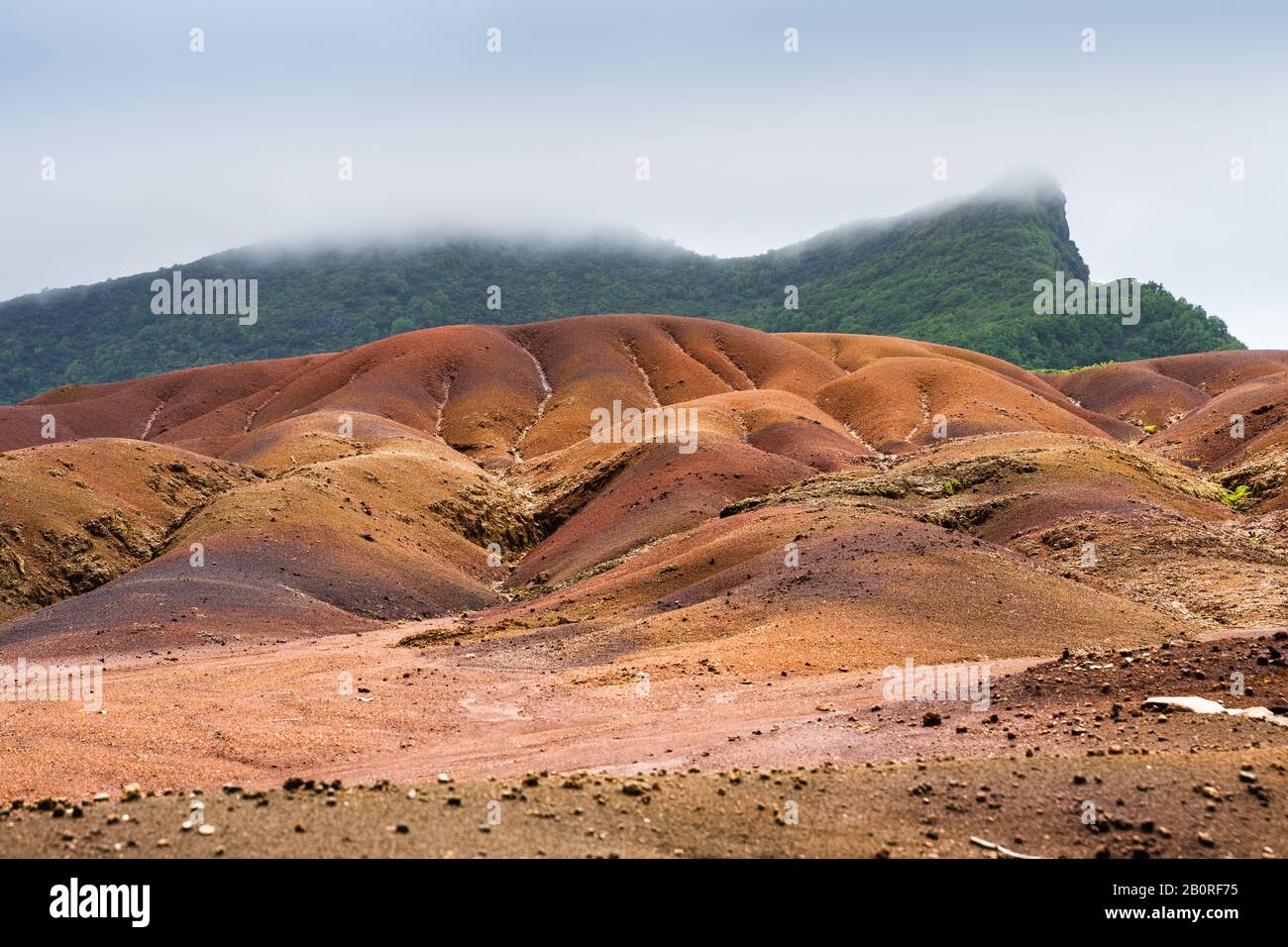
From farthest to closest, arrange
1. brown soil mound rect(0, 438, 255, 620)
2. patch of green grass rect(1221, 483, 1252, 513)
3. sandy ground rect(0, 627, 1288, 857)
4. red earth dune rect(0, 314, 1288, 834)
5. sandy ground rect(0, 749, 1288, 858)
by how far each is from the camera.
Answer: patch of green grass rect(1221, 483, 1252, 513)
brown soil mound rect(0, 438, 255, 620)
red earth dune rect(0, 314, 1288, 834)
sandy ground rect(0, 627, 1288, 857)
sandy ground rect(0, 749, 1288, 858)

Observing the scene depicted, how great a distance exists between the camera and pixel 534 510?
52.9 metres

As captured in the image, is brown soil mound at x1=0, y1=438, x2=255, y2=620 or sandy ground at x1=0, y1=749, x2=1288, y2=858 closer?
sandy ground at x1=0, y1=749, x2=1288, y2=858

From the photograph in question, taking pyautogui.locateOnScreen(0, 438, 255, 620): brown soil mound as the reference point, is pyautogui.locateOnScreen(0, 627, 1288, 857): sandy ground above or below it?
below

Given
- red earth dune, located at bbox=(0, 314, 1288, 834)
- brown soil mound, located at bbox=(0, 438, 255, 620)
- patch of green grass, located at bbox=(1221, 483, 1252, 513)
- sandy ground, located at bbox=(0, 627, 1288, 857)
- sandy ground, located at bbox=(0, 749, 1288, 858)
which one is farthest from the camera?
patch of green grass, located at bbox=(1221, 483, 1252, 513)

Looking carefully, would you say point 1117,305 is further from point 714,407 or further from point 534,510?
point 534,510

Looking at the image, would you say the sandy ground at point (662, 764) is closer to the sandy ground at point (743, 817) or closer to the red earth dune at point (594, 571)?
the sandy ground at point (743, 817)

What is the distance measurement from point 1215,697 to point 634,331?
298 ft

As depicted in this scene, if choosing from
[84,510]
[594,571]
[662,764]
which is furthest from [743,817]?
[84,510]

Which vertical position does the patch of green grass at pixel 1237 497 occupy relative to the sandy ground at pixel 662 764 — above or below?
above

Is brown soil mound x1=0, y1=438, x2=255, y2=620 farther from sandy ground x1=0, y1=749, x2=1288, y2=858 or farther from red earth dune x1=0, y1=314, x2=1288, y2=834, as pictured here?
sandy ground x1=0, y1=749, x2=1288, y2=858

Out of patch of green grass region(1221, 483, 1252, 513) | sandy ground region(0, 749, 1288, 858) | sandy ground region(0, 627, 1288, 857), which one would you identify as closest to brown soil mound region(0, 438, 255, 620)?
sandy ground region(0, 627, 1288, 857)

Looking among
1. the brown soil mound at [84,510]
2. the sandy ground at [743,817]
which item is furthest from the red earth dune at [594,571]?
the sandy ground at [743,817]

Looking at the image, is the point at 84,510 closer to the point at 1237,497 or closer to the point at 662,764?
the point at 662,764

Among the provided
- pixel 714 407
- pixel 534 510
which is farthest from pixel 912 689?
pixel 714 407
